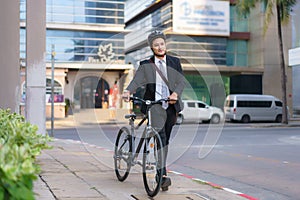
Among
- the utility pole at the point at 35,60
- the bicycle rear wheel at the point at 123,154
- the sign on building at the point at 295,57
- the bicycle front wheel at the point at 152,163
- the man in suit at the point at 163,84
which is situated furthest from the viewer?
the sign on building at the point at 295,57

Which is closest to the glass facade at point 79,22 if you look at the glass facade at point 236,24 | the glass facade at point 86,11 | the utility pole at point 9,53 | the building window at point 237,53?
the glass facade at point 86,11

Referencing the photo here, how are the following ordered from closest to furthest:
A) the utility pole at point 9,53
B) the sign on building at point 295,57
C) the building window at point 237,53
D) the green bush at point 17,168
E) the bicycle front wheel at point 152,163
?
the green bush at point 17,168 < the bicycle front wheel at point 152,163 < the utility pole at point 9,53 < the sign on building at point 295,57 < the building window at point 237,53

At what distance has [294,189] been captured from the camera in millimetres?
6676

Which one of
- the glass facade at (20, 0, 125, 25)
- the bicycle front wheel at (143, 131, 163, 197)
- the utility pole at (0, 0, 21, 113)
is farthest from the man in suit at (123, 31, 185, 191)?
the glass facade at (20, 0, 125, 25)

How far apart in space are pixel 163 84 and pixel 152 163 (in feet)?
3.31

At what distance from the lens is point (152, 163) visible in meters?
5.36

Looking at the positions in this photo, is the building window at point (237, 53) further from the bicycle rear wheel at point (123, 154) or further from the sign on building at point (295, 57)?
the bicycle rear wheel at point (123, 154)

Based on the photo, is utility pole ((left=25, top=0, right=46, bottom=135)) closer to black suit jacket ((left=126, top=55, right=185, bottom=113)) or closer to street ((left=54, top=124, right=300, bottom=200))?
street ((left=54, top=124, right=300, bottom=200))

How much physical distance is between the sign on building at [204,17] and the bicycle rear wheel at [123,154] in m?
32.7

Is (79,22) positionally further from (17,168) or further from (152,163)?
(17,168)

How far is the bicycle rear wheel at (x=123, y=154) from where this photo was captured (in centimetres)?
601

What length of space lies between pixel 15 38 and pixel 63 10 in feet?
106

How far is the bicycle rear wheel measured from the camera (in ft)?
19.7

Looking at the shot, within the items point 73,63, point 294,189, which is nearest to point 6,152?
point 294,189
